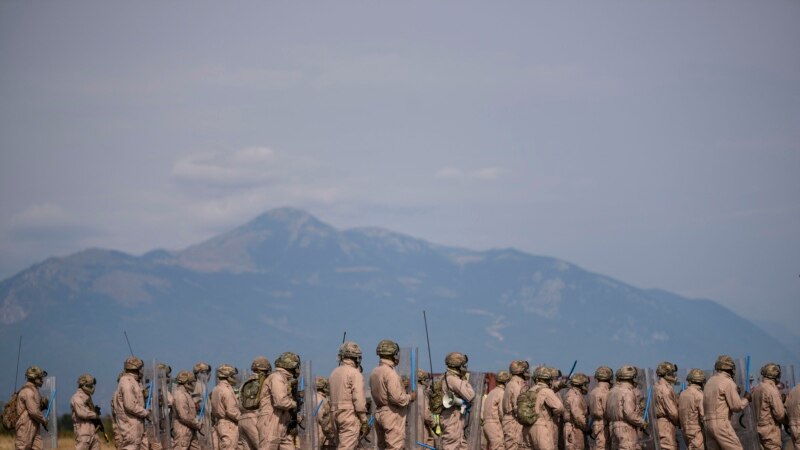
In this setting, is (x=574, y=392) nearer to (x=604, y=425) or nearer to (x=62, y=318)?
(x=604, y=425)

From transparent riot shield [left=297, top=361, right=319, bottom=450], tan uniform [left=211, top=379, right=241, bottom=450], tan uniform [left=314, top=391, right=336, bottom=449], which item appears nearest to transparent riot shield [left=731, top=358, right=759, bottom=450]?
transparent riot shield [left=297, top=361, right=319, bottom=450]

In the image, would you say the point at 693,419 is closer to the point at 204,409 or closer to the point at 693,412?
the point at 693,412

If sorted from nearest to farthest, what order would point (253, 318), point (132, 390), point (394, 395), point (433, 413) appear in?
point (394, 395) < point (433, 413) < point (132, 390) < point (253, 318)

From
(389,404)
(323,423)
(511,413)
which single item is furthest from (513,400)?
(323,423)

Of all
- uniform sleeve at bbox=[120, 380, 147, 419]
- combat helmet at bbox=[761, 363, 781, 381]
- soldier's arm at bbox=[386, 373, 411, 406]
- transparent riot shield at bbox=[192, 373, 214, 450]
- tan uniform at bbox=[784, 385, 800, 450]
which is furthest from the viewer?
transparent riot shield at bbox=[192, 373, 214, 450]

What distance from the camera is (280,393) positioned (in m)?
21.4

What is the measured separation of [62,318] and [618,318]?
71768 millimetres

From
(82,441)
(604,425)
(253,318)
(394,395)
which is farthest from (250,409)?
(253,318)

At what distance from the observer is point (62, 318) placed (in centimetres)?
15900

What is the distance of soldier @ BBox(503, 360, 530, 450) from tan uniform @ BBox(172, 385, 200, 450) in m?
7.62

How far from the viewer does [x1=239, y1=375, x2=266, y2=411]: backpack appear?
21.8 meters

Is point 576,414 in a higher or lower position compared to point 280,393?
lower

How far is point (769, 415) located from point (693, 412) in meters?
1.43

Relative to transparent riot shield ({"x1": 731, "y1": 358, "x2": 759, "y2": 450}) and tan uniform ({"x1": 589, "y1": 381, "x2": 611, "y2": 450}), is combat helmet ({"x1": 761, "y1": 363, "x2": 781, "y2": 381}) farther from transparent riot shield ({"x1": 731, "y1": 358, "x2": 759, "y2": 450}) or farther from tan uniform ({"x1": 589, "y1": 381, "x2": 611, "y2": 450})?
tan uniform ({"x1": 589, "y1": 381, "x2": 611, "y2": 450})
